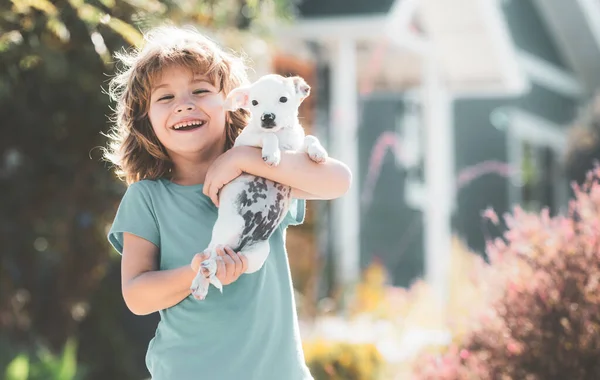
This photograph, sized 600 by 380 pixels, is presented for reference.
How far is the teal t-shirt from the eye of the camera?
7.18ft

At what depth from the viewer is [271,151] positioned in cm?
215

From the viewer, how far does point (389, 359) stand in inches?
195

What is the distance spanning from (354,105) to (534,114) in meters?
8.81

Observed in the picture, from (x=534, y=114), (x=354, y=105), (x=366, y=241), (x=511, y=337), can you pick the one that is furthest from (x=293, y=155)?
(x=534, y=114)

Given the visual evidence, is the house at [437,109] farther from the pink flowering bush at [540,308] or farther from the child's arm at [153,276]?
the child's arm at [153,276]

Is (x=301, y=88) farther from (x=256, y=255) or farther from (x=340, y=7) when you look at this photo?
(x=340, y=7)

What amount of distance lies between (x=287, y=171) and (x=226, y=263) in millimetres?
303

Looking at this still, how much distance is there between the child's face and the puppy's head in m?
0.07

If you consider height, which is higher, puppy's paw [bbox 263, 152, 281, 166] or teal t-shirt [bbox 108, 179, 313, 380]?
puppy's paw [bbox 263, 152, 281, 166]

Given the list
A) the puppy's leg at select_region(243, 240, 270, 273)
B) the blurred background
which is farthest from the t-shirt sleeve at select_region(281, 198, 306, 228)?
the blurred background

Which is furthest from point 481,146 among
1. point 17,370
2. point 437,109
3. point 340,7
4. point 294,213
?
point 294,213

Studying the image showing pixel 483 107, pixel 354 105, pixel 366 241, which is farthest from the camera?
pixel 483 107

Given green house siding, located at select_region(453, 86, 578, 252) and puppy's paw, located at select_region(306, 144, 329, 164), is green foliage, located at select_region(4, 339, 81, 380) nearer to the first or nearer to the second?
puppy's paw, located at select_region(306, 144, 329, 164)

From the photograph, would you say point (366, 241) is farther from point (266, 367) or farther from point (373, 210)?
point (266, 367)
